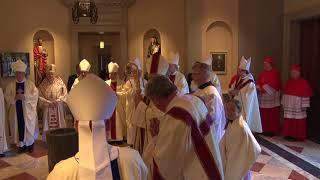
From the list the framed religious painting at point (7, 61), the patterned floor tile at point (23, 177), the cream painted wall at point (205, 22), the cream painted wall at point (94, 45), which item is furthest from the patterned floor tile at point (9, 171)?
the cream painted wall at point (94, 45)

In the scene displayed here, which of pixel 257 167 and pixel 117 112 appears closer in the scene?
pixel 257 167

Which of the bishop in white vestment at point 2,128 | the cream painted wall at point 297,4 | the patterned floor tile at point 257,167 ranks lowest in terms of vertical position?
the patterned floor tile at point 257,167

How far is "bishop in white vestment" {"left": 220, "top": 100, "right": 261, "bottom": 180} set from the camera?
11.5 feet

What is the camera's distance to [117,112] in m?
7.86

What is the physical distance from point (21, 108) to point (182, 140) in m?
5.52

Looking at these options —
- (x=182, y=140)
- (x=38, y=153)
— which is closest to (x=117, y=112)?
(x=38, y=153)

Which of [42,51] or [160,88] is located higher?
[42,51]

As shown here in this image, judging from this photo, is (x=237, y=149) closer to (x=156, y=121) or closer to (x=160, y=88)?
(x=156, y=121)

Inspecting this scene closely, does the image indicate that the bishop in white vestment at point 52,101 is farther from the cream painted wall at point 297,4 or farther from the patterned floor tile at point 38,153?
the cream painted wall at point 297,4

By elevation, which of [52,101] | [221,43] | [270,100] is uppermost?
[221,43]

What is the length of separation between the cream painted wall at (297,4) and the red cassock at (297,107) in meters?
1.76

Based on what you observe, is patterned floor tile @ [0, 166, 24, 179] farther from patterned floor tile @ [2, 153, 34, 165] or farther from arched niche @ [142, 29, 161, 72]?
arched niche @ [142, 29, 161, 72]

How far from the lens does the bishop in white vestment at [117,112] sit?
7.78 metres

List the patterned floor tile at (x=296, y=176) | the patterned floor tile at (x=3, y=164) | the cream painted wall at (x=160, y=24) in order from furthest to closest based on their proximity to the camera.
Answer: the cream painted wall at (x=160, y=24), the patterned floor tile at (x=3, y=164), the patterned floor tile at (x=296, y=176)
